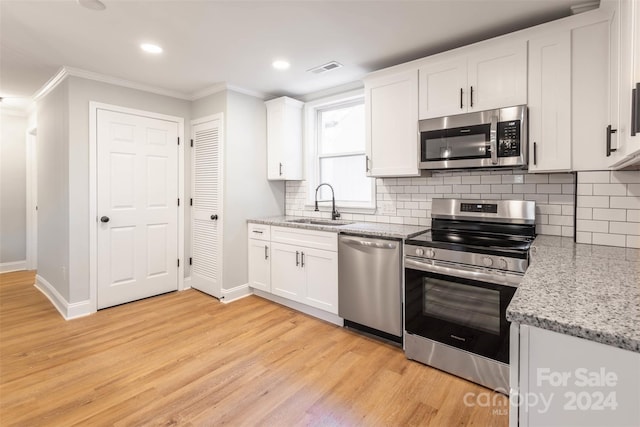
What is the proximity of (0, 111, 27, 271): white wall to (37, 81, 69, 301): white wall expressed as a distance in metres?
1.37

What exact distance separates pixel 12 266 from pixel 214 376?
496 cm

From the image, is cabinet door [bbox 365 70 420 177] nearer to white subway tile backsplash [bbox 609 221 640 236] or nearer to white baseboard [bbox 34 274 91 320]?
white subway tile backsplash [bbox 609 221 640 236]

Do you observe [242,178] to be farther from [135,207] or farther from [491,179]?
[491,179]

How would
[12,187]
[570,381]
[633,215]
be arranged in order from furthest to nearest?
[12,187] < [633,215] < [570,381]

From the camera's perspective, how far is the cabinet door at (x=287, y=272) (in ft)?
10.7

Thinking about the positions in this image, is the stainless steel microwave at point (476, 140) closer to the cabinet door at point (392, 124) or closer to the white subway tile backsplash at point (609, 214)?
the cabinet door at point (392, 124)

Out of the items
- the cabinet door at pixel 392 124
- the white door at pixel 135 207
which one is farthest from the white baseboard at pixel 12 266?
the cabinet door at pixel 392 124

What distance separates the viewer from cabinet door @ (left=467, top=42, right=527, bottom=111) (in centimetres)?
221

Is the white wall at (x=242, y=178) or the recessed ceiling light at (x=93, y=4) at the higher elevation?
the recessed ceiling light at (x=93, y=4)

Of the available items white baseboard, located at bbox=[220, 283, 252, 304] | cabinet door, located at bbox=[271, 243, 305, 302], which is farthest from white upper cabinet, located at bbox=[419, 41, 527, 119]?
white baseboard, located at bbox=[220, 283, 252, 304]

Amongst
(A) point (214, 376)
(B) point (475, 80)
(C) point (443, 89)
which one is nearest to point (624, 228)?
(B) point (475, 80)

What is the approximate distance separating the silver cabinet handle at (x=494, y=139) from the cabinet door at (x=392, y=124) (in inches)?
23.4

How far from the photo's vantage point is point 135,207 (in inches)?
142

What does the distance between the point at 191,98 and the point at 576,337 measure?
434 centimetres
